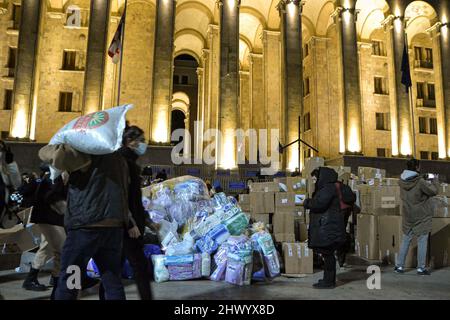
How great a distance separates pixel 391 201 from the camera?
26.2 ft

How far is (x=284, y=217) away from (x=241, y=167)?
13.5m

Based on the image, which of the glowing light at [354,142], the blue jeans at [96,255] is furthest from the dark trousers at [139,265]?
the glowing light at [354,142]

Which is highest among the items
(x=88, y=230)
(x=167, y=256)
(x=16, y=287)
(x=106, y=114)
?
(x=106, y=114)

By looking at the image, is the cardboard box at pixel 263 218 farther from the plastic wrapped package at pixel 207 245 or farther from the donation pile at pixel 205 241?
the plastic wrapped package at pixel 207 245

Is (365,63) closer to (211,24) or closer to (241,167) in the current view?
(211,24)

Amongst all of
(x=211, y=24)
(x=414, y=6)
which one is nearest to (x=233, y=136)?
(x=211, y=24)

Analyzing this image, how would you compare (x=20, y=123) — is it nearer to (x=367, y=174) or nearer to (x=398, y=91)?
(x=367, y=174)

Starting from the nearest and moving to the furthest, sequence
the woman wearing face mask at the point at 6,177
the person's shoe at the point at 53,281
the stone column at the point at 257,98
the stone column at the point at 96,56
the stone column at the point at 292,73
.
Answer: the woman wearing face mask at the point at 6,177 → the person's shoe at the point at 53,281 → the stone column at the point at 96,56 → the stone column at the point at 292,73 → the stone column at the point at 257,98

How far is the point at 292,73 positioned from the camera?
73.2 feet

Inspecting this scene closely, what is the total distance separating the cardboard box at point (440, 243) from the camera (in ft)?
23.8

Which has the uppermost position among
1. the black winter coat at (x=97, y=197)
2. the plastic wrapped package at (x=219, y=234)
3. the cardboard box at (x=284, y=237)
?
the black winter coat at (x=97, y=197)

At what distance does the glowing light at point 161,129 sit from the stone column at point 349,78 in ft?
34.6

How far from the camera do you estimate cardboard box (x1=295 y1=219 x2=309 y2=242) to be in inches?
321
